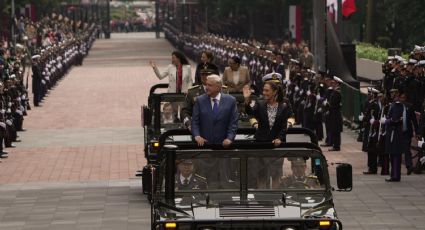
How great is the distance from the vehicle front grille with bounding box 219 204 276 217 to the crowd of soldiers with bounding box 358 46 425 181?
944 cm

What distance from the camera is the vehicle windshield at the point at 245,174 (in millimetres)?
14203

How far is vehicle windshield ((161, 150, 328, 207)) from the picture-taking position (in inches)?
559

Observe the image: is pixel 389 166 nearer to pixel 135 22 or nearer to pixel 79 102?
pixel 79 102

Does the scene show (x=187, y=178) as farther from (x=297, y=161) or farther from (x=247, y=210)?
(x=297, y=161)

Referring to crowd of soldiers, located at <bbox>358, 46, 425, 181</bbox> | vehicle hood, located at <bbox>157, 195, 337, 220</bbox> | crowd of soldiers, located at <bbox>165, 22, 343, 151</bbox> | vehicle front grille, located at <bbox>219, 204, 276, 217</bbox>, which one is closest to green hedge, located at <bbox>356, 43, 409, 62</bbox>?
crowd of soldiers, located at <bbox>165, 22, 343, 151</bbox>

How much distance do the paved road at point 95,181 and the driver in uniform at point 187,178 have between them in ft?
15.1

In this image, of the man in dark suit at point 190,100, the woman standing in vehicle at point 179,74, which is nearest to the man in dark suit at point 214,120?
the man in dark suit at point 190,100

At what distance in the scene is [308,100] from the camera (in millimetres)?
32875

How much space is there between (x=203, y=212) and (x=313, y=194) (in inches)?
49.0

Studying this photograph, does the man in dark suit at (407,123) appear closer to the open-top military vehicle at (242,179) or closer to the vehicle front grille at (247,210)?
the open-top military vehicle at (242,179)

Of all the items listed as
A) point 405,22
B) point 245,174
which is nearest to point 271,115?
point 245,174

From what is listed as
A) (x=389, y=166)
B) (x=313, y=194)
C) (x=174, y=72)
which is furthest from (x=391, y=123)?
(x=313, y=194)

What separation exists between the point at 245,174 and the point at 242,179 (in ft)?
0.18

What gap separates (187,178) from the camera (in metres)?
14.4
